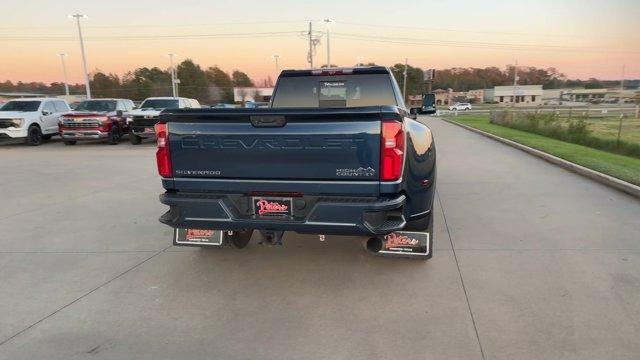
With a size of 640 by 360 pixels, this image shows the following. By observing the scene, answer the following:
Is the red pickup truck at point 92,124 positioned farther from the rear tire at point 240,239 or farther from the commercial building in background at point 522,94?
the commercial building in background at point 522,94

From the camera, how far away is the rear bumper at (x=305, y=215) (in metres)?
3.50

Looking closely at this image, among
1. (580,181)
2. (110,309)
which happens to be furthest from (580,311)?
(580,181)

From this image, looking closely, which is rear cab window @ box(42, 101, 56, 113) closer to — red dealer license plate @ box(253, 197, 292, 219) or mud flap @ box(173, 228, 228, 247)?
mud flap @ box(173, 228, 228, 247)

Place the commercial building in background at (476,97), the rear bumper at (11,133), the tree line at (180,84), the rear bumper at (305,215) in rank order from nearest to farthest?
the rear bumper at (305,215) < the rear bumper at (11,133) < the tree line at (180,84) < the commercial building in background at (476,97)

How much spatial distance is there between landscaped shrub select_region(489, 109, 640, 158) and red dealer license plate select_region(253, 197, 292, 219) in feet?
46.0

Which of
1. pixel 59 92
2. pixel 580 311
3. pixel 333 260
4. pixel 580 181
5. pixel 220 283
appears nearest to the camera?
pixel 580 311

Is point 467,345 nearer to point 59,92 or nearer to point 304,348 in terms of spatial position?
point 304,348

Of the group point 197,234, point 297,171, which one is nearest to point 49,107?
point 197,234

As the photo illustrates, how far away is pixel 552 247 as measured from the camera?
5016 mm

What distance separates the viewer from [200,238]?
4.45 metres

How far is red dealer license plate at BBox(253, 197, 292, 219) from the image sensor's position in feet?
12.1

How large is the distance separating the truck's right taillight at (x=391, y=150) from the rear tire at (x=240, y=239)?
209 cm

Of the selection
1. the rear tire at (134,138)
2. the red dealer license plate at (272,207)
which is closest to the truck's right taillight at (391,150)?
the red dealer license plate at (272,207)

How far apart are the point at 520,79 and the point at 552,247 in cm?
19124
